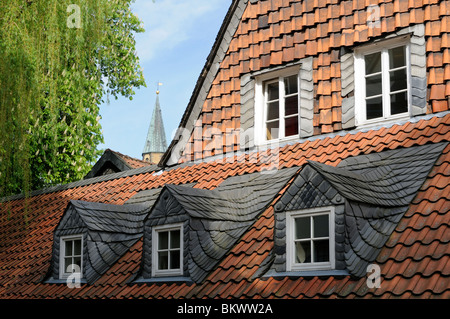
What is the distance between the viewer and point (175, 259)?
947 cm

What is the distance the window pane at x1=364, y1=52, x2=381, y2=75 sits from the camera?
9970 mm

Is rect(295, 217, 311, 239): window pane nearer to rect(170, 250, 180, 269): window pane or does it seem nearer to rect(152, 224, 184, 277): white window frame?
rect(152, 224, 184, 277): white window frame

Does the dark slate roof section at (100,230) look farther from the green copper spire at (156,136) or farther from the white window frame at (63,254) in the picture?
the green copper spire at (156,136)

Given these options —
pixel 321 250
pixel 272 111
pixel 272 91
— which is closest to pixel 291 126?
pixel 272 111

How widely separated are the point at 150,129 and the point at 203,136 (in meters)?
108

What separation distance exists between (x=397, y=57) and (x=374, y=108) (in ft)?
2.49

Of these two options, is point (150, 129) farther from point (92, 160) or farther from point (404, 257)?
point (404, 257)

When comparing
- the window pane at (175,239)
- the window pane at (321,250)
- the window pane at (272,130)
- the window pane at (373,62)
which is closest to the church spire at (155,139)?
the window pane at (272,130)

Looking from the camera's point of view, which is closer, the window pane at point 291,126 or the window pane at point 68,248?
the window pane at point 291,126

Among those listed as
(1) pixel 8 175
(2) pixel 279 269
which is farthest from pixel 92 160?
(2) pixel 279 269

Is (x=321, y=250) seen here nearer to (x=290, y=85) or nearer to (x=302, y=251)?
(x=302, y=251)

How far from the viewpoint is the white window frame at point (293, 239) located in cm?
739

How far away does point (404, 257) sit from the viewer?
22.7ft

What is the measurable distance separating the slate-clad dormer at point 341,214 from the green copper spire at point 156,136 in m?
109
